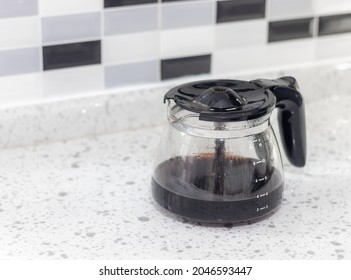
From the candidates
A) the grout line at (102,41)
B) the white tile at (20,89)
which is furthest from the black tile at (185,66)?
the white tile at (20,89)

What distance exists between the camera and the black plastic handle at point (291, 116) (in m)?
1.29

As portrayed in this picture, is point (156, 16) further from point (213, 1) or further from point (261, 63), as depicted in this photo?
point (261, 63)

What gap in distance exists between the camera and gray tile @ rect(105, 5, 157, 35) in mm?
1476

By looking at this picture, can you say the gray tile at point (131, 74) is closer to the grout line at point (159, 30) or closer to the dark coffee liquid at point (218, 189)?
the grout line at point (159, 30)

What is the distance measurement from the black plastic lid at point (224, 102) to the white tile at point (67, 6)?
0.28 meters

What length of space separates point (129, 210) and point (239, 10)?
0.48m

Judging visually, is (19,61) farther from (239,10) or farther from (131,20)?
(239,10)

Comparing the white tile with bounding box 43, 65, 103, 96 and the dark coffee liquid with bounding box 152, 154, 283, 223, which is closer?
the dark coffee liquid with bounding box 152, 154, 283, 223

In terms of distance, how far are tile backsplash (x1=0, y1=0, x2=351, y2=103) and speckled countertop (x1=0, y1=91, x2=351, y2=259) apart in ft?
0.38

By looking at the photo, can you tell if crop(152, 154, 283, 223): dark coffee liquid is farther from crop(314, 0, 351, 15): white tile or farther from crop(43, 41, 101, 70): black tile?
crop(314, 0, 351, 15): white tile

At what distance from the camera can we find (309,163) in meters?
1.43

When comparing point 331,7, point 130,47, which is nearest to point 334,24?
point 331,7

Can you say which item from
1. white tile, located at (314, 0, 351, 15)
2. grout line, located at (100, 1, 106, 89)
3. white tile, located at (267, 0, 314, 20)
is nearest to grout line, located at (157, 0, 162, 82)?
grout line, located at (100, 1, 106, 89)

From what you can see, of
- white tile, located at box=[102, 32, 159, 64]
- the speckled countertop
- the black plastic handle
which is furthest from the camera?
white tile, located at box=[102, 32, 159, 64]
